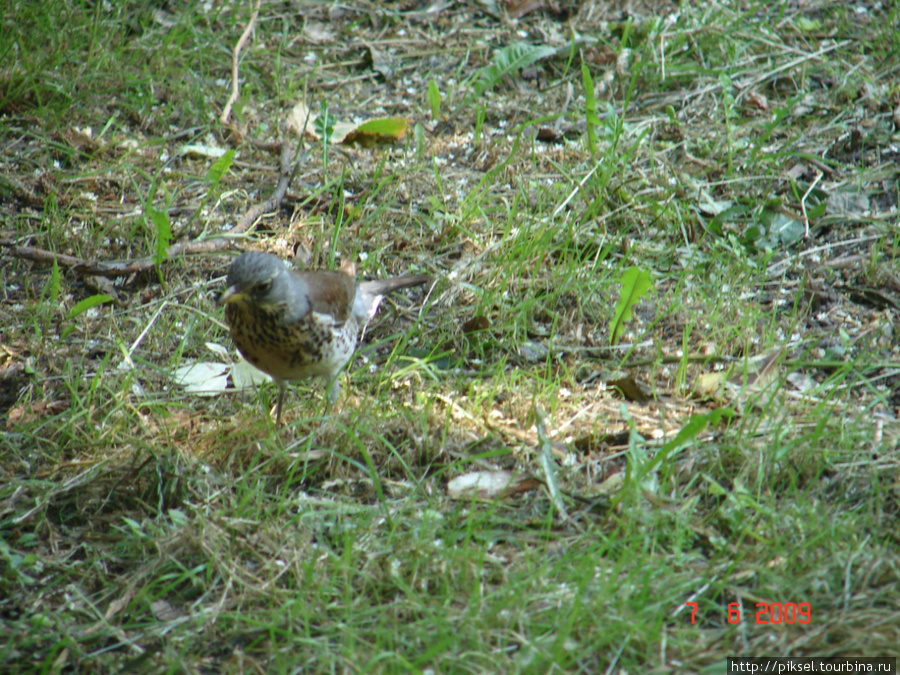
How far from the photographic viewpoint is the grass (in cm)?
253

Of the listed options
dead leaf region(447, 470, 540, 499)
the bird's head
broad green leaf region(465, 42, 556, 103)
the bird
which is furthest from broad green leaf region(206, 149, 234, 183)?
dead leaf region(447, 470, 540, 499)

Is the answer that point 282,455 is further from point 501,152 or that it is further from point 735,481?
point 501,152

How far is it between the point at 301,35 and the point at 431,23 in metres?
1.01

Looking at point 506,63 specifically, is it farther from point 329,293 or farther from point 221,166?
point 329,293

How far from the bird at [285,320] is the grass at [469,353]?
204 mm

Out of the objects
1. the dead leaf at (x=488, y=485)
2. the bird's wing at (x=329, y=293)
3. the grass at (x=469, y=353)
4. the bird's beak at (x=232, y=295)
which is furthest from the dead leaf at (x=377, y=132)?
the dead leaf at (x=488, y=485)

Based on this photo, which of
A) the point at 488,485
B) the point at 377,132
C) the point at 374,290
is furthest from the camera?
the point at 377,132

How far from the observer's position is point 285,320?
3.40m
